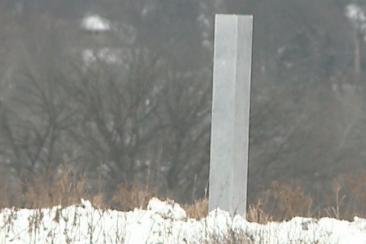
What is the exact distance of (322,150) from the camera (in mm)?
37938

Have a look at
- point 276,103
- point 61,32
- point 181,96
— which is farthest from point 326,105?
point 61,32

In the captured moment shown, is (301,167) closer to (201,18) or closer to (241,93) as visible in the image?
(201,18)

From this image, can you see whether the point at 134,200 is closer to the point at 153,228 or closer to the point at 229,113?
the point at 229,113

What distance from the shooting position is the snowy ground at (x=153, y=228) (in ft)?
17.8

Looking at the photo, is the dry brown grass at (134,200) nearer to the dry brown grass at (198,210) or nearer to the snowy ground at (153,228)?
the dry brown grass at (198,210)

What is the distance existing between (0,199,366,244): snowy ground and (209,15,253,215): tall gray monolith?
0.21 meters

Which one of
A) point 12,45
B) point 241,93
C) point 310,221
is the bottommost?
point 310,221

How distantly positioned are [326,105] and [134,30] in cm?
868

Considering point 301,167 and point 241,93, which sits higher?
point 301,167

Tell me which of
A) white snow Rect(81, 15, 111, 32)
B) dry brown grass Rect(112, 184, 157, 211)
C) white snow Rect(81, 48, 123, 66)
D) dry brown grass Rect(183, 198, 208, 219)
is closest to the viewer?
dry brown grass Rect(183, 198, 208, 219)

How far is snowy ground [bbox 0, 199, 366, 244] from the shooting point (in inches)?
214

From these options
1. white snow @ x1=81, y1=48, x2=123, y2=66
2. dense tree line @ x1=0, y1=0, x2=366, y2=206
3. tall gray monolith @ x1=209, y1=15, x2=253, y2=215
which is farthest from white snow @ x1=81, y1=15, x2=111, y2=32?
→ tall gray monolith @ x1=209, y1=15, x2=253, y2=215

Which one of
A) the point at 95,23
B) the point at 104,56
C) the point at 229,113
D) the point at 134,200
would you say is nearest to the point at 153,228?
the point at 229,113

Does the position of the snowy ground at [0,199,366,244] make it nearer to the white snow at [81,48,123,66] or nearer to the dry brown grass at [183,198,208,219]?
the dry brown grass at [183,198,208,219]
